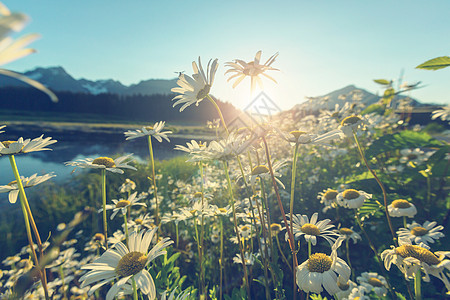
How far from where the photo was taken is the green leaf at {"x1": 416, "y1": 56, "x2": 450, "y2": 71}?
4.20ft

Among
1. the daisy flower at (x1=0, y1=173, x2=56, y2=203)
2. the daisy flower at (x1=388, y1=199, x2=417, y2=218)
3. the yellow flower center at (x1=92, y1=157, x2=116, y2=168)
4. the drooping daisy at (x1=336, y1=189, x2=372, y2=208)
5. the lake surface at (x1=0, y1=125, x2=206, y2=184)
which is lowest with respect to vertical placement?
the lake surface at (x1=0, y1=125, x2=206, y2=184)

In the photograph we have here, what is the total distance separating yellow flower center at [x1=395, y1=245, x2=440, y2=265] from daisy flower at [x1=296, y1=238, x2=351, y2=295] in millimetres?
341

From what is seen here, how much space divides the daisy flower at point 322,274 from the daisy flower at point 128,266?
1.76 ft

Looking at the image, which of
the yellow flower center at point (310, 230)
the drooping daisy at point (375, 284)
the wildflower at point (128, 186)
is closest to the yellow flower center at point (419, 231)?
the drooping daisy at point (375, 284)

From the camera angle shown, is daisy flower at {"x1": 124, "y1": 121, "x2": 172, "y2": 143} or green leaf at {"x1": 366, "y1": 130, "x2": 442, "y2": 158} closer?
daisy flower at {"x1": 124, "y1": 121, "x2": 172, "y2": 143}

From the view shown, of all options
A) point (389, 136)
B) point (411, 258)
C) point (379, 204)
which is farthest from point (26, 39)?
point (389, 136)

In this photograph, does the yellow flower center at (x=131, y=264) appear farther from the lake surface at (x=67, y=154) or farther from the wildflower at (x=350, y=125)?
the wildflower at (x=350, y=125)

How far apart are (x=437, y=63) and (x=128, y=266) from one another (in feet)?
6.21

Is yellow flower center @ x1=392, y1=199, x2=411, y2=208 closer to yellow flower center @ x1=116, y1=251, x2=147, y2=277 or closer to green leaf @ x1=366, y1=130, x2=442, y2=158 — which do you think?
green leaf @ x1=366, y1=130, x2=442, y2=158

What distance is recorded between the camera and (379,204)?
1948 mm

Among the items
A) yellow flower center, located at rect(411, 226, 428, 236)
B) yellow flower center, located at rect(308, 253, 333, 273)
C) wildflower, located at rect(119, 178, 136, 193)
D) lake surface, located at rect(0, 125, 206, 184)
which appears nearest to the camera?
yellow flower center, located at rect(308, 253, 333, 273)

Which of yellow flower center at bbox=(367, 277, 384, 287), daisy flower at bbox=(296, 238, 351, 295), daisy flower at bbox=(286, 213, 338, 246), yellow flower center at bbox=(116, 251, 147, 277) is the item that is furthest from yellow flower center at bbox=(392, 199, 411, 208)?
yellow flower center at bbox=(116, 251, 147, 277)

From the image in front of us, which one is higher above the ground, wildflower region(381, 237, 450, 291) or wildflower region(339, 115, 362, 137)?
wildflower region(339, 115, 362, 137)

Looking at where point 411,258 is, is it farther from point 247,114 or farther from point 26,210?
point 26,210
